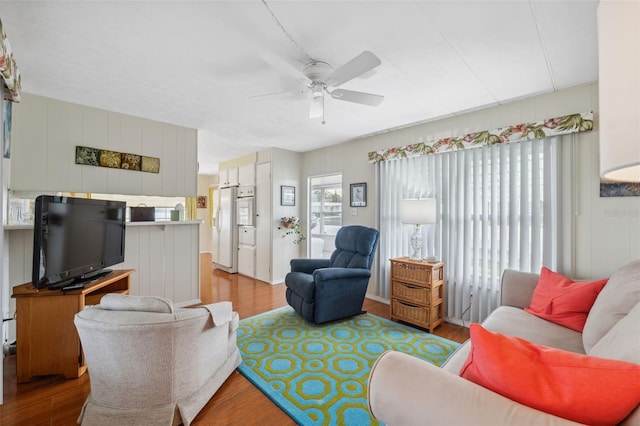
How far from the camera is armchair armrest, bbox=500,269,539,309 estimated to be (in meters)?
2.36

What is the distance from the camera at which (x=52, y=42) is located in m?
1.90

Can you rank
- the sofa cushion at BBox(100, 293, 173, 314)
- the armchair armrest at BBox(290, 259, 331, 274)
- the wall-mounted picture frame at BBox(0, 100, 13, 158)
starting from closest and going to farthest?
the sofa cushion at BBox(100, 293, 173, 314), the wall-mounted picture frame at BBox(0, 100, 13, 158), the armchair armrest at BBox(290, 259, 331, 274)

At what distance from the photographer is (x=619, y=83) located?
0.38 m

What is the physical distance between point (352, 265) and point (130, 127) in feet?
10.3

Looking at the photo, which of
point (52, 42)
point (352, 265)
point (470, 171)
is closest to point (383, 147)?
point (470, 171)

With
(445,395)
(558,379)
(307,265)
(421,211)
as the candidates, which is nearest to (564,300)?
(421,211)

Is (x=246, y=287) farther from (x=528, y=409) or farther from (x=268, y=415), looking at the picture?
(x=528, y=409)

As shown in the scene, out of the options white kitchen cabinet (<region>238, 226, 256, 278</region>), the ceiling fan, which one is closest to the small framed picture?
the ceiling fan

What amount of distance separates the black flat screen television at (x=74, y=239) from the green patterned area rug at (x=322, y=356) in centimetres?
146

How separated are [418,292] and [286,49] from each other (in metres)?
2.62

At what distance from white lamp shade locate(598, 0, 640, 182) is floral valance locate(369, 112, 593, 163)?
2.70 meters

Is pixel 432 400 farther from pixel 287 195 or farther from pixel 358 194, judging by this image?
pixel 287 195

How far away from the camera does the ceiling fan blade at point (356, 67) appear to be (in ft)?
5.50

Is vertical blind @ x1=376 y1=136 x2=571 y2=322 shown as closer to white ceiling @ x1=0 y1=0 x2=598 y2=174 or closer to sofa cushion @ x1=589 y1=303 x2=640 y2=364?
white ceiling @ x1=0 y1=0 x2=598 y2=174
